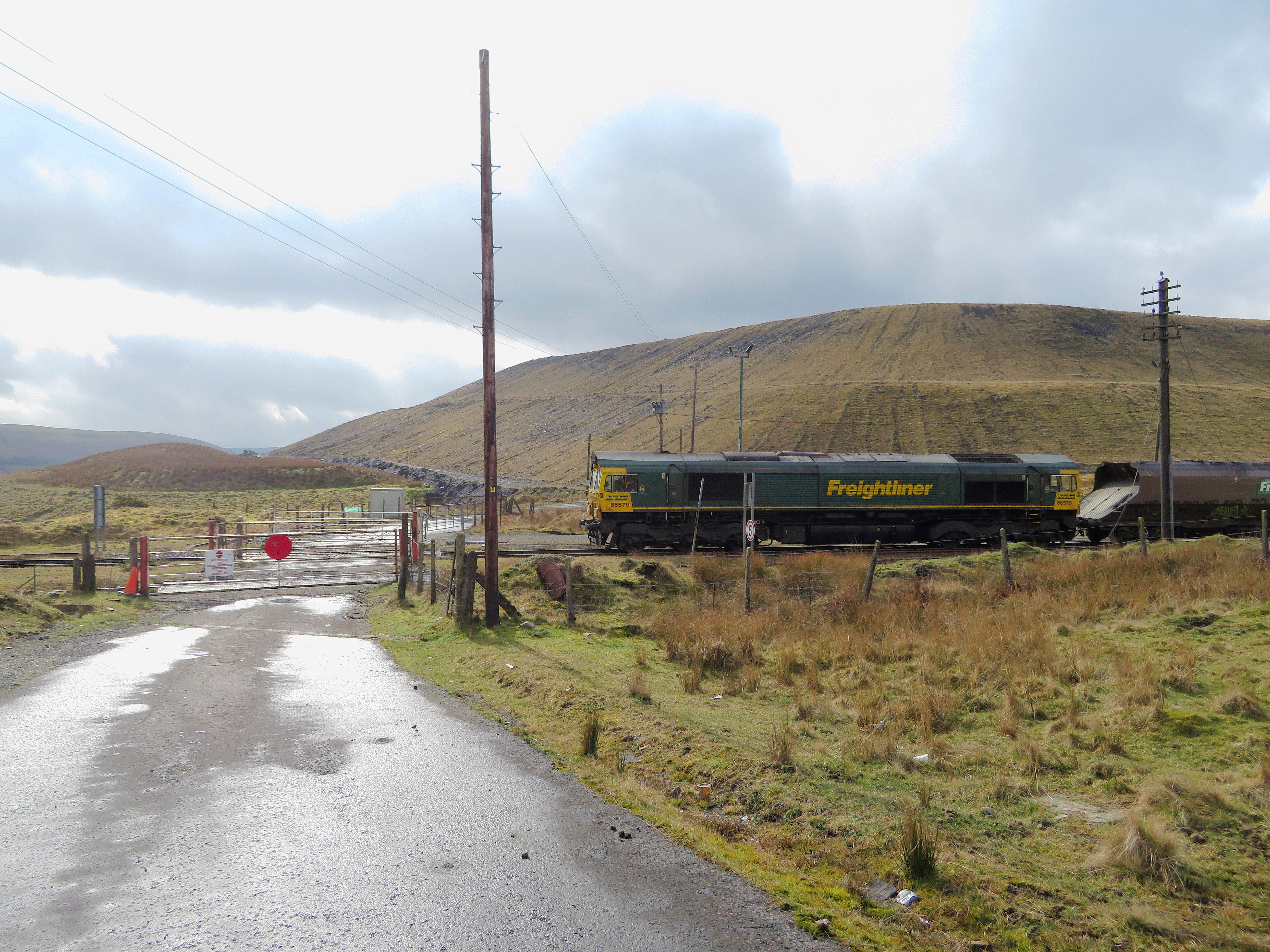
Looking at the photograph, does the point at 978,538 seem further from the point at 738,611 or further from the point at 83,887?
the point at 83,887

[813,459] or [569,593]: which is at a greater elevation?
[813,459]

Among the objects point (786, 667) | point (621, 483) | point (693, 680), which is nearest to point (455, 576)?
point (693, 680)

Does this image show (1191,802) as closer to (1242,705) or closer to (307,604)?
(1242,705)

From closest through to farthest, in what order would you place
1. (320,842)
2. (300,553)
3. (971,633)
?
(320,842) → (971,633) → (300,553)

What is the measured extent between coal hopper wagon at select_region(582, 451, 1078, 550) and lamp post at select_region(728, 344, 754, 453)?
2.14m

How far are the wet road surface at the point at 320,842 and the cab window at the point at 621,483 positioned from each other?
18.4 meters

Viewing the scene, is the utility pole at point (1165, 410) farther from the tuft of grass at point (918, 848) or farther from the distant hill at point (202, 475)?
the distant hill at point (202, 475)

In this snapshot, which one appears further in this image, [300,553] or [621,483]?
[300,553]

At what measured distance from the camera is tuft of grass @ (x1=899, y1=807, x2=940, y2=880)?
493 centimetres

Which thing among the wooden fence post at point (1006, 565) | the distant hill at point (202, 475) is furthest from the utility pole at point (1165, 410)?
the distant hill at point (202, 475)

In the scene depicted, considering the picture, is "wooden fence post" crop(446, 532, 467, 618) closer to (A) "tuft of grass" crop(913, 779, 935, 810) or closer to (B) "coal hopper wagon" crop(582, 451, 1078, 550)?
(A) "tuft of grass" crop(913, 779, 935, 810)

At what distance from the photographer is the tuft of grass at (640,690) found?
948 cm

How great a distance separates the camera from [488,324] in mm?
14141

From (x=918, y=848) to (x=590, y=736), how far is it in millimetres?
3525
